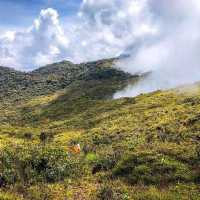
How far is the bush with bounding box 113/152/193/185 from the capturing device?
1923 centimetres

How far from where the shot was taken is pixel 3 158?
22.4 meters

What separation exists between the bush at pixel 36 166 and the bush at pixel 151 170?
2690mm

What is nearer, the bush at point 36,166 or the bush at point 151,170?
the bush at point 151,170

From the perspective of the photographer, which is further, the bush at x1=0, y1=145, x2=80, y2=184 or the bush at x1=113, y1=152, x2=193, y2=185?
the bush at x1=0, y1=145, x2=80, y2=184

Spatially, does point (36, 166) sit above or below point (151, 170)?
above

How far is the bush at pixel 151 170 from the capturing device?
1923 cm

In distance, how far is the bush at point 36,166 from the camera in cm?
2019

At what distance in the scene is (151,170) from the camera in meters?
20.6

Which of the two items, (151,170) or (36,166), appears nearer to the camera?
(151,170)

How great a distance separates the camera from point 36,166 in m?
21.8

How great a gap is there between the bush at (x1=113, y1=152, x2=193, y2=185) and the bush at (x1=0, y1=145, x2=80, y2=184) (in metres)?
2.69

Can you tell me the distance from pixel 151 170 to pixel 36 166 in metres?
5.84

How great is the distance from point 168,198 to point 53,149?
8931 mm

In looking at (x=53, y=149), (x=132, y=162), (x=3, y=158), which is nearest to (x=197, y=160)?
(x=132, y=162)
